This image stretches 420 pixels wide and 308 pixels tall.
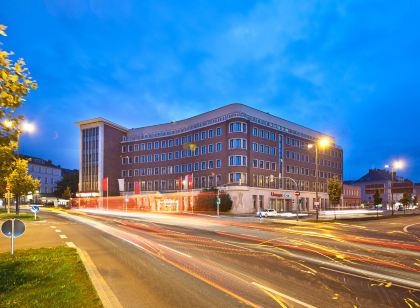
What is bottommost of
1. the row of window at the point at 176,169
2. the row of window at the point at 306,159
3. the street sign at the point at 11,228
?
the street sign at the point at 11,228

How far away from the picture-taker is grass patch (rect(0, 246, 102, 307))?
7.77m

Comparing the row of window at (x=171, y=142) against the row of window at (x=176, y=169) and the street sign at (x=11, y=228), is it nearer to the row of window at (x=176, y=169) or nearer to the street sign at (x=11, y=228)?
the row of window at (x=176, y=169)

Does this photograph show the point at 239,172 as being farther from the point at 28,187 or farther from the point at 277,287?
the point at 277,287

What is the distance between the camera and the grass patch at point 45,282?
25.5 ft

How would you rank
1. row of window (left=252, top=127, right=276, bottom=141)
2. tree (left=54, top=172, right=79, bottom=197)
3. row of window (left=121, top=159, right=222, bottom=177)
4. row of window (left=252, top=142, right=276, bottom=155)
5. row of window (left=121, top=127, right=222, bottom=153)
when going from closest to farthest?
row of window (left=252, top=142, right=276, bottom=155) < row of window (left=252, top=127, right=276, bottom=141) < row of window (left=121, top=159, right=222, bottom=177) < row of window (left=121, top=127, right=222, bottom=153) < tree (left=54, top=172, right=79, bottom=197)

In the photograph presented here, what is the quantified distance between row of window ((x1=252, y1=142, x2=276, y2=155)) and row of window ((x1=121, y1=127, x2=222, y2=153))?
8.28 m

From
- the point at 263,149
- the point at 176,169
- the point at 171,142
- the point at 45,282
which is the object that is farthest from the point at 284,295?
the point at 171,142

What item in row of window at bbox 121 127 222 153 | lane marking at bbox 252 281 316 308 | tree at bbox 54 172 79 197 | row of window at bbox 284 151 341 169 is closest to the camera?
lane marking at bbox 252 281 316 308

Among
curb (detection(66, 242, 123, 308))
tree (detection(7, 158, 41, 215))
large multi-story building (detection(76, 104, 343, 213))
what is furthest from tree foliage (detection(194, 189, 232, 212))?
curb (detection(66, 242, 123, 308))

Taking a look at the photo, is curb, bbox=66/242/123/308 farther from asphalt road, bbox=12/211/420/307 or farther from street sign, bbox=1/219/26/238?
street sign, bbox=1/219/26/238

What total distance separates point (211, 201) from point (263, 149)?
60.0ft

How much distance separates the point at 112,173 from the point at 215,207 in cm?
4396

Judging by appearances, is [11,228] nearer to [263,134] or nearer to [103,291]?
[103,291]

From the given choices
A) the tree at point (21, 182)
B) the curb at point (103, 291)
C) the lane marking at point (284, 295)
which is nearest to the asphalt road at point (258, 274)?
the lane marking at point (284, 295)
